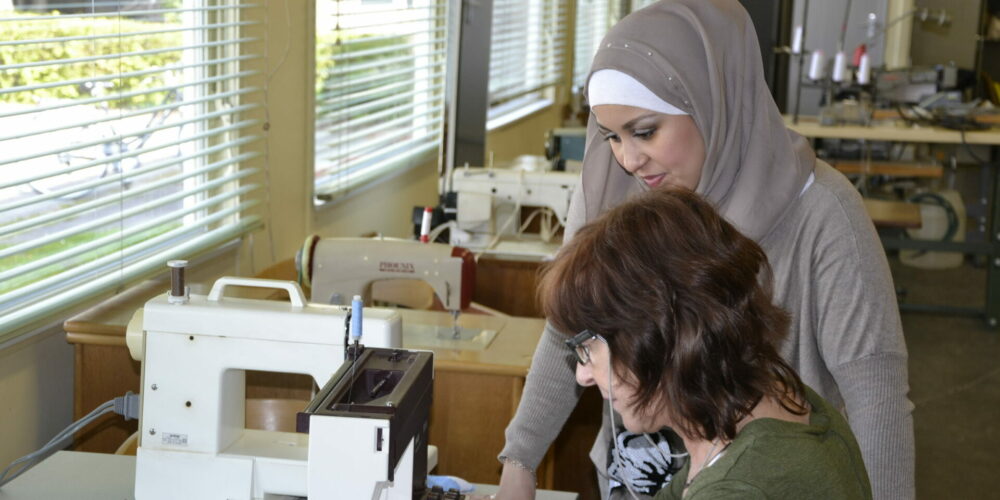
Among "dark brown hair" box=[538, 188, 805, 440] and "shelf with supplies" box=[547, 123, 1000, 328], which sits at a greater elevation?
"dark brown hair" box=[538, 188, 805, 440]

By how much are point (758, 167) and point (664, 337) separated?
1.52 feet

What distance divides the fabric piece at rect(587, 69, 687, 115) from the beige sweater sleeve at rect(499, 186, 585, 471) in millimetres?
188

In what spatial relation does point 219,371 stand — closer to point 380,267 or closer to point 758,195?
point 758,195

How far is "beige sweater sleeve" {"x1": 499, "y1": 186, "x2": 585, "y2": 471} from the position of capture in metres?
1.64

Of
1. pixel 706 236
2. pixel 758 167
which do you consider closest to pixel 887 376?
pixel 758 167

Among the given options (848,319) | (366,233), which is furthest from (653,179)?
(366,233)

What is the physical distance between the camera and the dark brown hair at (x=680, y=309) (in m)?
1.11

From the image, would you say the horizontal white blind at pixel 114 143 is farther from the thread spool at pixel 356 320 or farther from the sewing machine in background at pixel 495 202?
the thread spool at pixel 356 320

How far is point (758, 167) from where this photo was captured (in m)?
1.49

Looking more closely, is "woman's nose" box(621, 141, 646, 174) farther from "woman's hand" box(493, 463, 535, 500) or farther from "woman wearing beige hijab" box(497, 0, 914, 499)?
"woman's hand" box(493, 463, 535, 500)

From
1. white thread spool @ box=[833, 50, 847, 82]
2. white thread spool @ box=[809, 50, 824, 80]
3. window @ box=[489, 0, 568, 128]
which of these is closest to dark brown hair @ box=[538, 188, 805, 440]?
window @ box=[489, 0, 568, 128]

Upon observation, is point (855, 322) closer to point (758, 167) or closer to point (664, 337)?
point (758, 167)

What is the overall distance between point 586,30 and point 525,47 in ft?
4.75

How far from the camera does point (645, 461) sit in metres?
1.53
